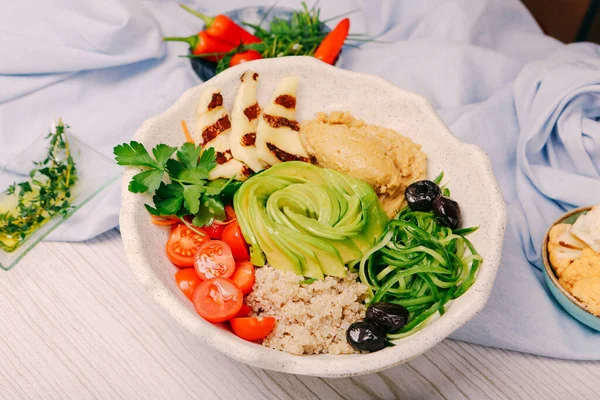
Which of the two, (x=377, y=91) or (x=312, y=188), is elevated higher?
(x=377, y=91)

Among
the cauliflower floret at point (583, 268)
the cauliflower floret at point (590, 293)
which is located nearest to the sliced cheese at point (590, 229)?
the cauliflower floret at point (583, 268)

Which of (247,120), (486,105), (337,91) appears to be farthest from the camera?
(486,105)

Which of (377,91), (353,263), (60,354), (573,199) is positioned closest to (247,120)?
(377,91)

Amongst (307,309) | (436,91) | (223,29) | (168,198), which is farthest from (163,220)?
(436,91)

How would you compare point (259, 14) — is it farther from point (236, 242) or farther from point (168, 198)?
point (236, 242)

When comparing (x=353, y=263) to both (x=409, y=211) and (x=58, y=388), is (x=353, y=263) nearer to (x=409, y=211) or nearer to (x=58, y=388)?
(x=409, y=211)

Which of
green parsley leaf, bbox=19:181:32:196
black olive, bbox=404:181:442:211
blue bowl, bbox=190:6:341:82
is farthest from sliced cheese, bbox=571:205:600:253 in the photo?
green parsley leaf, bbox=19:181:32:196
